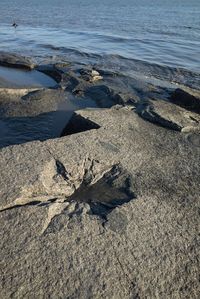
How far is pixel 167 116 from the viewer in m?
5.26

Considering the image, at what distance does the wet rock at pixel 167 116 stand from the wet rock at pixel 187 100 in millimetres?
851

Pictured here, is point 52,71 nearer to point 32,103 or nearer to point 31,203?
point 32,103

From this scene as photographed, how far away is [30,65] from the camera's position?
977 cm

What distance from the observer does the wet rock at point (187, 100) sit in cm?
643

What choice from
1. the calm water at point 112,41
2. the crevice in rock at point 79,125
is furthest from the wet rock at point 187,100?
the calm water at point 112,41

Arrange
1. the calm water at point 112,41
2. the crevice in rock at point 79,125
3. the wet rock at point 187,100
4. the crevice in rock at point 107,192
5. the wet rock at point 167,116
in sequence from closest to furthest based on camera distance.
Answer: the crevice in rock at point 107,192, the crevice in rock at point 79,125, the wet rock at point 167,116, the wet rock at point 187,100, the calm water at point 112,41

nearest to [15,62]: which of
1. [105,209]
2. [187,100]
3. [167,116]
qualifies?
[187,100]

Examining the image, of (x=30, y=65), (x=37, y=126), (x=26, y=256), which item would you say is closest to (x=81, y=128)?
(x=37, y=126)

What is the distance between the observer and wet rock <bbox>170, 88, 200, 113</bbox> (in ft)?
21.1

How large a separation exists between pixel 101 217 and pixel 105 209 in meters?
0.18

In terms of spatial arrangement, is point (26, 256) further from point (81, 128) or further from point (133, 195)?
point (81, 128)

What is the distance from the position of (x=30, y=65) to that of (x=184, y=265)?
26.8ft

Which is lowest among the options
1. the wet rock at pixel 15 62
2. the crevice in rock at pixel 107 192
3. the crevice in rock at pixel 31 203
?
the wet rock at pixel 15 62

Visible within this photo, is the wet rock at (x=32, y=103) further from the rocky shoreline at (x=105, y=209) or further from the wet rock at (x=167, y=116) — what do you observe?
the wet rock at (x=167, y=116)
